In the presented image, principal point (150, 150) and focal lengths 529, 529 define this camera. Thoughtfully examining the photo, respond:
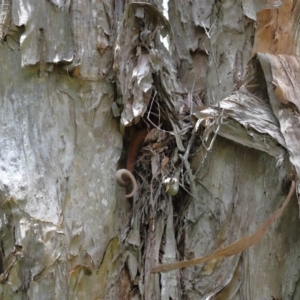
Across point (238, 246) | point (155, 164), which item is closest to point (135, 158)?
point (155, 164)

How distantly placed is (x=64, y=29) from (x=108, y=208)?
45 centimetres

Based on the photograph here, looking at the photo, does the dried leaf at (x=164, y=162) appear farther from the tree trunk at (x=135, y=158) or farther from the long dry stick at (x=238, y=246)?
the long dry stick at (x=238, y=246)

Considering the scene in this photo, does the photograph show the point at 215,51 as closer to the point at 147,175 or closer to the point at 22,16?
the point at 147,175

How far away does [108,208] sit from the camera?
126cm

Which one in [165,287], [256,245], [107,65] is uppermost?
[107,65]

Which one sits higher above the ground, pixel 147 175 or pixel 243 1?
pixel 243 1

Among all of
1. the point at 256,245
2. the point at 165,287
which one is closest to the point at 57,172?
the point at 165,287

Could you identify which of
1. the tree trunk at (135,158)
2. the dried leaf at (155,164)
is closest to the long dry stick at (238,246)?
the tree trunk at (135,158)

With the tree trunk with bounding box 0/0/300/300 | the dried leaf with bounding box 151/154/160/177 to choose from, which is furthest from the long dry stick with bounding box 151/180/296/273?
the dried leaf with bounding box 151/154/160/177

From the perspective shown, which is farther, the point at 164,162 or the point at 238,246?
the point at 164,162

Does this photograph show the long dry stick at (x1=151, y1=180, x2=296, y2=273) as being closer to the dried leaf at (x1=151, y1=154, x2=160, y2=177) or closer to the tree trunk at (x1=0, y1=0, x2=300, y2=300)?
the tree trunk at (x1=0, y1=0, x2=300, y2=300)

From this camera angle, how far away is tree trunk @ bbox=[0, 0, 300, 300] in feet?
3.88

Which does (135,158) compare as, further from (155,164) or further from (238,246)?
(238,246)

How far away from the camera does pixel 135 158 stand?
1.32 m
